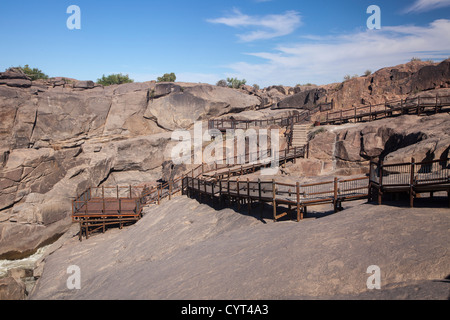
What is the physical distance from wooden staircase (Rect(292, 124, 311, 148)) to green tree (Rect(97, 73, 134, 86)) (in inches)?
1605

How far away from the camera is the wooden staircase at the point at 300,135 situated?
1195 inches

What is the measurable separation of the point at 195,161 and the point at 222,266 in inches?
778

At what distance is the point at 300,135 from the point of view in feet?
103

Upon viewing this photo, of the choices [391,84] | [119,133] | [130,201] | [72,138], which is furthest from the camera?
[119,133]

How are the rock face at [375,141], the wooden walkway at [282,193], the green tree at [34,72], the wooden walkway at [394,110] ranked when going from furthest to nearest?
the green tree at [34,72], the wooden walkway at [394,110], the rock face at [375,141], the wooden walkway at [282,193]

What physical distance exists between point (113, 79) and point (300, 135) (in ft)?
143

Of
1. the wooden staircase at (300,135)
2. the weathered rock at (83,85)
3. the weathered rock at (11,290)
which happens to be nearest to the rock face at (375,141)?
the wooden staircase at (300,135)

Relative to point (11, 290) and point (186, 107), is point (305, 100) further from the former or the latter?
point (11, 290)

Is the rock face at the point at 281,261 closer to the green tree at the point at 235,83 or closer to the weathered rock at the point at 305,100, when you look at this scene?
A: the weathered rock at the point at 305,100

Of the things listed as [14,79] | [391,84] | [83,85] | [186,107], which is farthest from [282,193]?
[83,85]

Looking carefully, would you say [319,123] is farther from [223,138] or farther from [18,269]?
[18,269]

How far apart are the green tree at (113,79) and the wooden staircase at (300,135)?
4078 cm

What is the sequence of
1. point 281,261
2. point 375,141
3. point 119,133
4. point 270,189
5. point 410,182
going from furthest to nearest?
point 119,133
point 375,141
point 270,189
point 410,182
point 281,261

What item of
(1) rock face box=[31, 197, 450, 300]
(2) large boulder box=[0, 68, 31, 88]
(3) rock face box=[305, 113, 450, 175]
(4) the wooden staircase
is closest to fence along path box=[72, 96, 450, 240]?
(1) rock face box=[31, 197, 450, 300]
